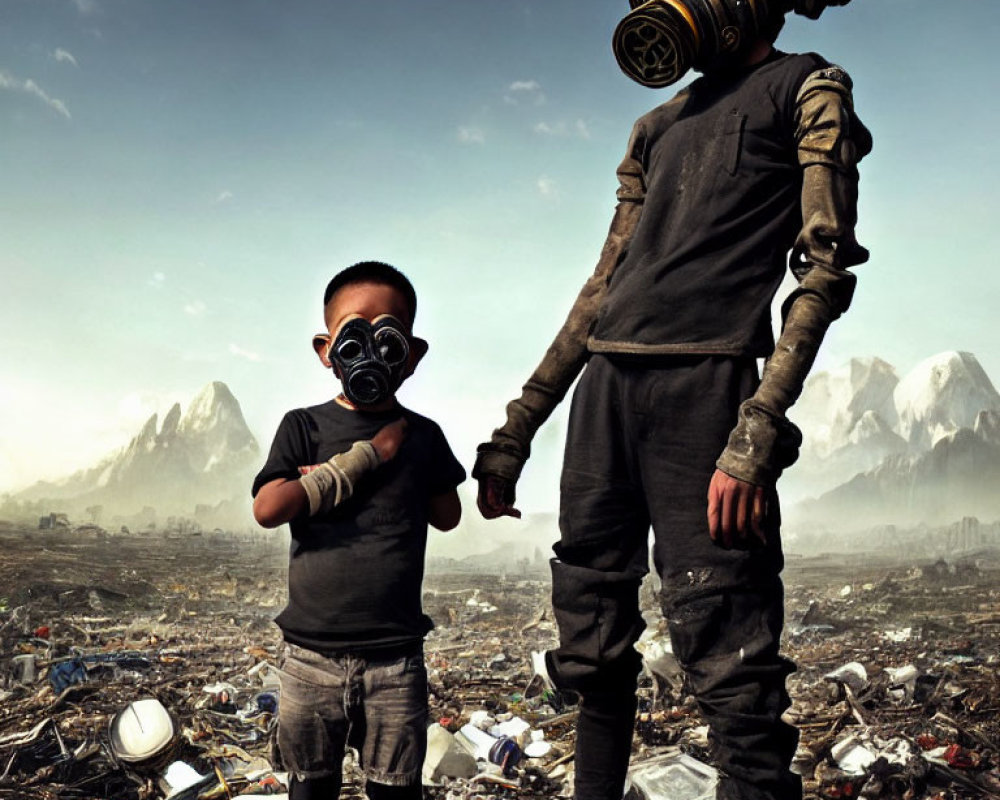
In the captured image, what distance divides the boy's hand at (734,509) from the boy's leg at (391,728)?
2.38ft

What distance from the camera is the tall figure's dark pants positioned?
1.50 m

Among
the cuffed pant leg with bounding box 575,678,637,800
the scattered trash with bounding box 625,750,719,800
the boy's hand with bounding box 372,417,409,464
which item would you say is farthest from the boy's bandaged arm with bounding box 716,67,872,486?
the scattered trash with bounding box 625,750,719,800

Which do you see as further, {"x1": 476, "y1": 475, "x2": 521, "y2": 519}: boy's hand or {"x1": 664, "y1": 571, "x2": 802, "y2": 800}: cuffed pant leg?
{"x1": 476, "y1": 475, "x2": 521, "y2": 519}: boy's hand

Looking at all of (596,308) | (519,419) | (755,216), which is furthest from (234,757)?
(755,216)

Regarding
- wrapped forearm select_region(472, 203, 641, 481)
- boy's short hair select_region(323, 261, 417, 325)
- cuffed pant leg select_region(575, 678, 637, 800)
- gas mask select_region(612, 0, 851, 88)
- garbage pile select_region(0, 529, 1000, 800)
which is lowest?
garbage pile select_region(0, 529, 1000, 800)

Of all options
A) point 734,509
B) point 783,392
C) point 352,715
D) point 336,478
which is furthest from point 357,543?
point 783,392

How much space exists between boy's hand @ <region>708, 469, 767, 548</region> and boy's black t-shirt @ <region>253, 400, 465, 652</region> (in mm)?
643

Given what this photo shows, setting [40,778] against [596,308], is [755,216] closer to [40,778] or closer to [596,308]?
[596,308]

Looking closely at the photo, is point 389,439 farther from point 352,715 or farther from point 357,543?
point 352,715

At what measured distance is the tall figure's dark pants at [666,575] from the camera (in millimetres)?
1495

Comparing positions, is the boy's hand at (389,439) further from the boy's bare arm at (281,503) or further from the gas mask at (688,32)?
the gas mask at (688,32)

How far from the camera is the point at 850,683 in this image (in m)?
4.15

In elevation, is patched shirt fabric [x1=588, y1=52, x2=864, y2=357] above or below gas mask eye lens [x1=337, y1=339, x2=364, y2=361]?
above

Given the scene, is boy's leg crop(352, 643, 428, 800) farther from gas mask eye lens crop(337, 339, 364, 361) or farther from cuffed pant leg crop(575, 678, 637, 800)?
gas mask eye lens crop(337, 339, 364, 361)
